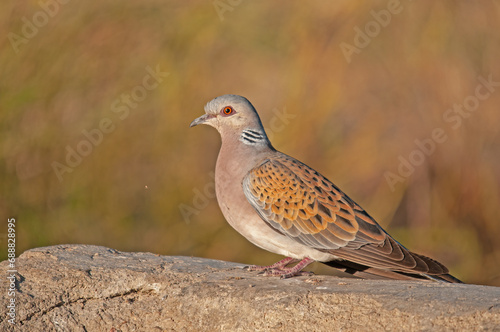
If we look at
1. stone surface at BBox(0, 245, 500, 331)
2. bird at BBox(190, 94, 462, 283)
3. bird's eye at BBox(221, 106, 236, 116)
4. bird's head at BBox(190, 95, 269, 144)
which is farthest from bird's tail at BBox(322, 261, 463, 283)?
bird's eye at BBox(221, 106, 236, 116)

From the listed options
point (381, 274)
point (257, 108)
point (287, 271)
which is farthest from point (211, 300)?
point (257, 108)

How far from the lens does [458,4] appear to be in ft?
24.5

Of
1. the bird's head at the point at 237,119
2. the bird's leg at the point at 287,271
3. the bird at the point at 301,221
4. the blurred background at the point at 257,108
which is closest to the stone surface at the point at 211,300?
the bird's leg at the point at 287,271

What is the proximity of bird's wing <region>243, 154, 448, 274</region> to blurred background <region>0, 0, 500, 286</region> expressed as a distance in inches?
74.5

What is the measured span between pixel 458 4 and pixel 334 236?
343 centimetres

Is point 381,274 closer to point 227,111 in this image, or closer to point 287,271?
point 287,271

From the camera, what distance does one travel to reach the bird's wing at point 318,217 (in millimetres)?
4809

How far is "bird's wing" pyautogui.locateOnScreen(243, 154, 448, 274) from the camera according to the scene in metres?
4.81

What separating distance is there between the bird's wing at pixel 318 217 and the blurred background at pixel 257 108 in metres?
1.89

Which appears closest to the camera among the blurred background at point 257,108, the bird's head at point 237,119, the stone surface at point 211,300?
the stone surface at point 211,300

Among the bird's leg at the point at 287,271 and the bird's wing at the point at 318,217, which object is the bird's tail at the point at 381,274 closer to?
the bird's wing at the point at 318,217

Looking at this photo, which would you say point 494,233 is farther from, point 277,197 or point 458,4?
point 277,197

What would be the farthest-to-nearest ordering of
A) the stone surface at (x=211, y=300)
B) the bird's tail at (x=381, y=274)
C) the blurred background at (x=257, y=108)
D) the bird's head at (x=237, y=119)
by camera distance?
the blurred background at (x=257, y=108) → the bird's head at (x=237, y=119) → the bird's tail at (x=381, y=274) → the stone surface at (x=211, y=300)

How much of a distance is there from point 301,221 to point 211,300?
847 millimetres
